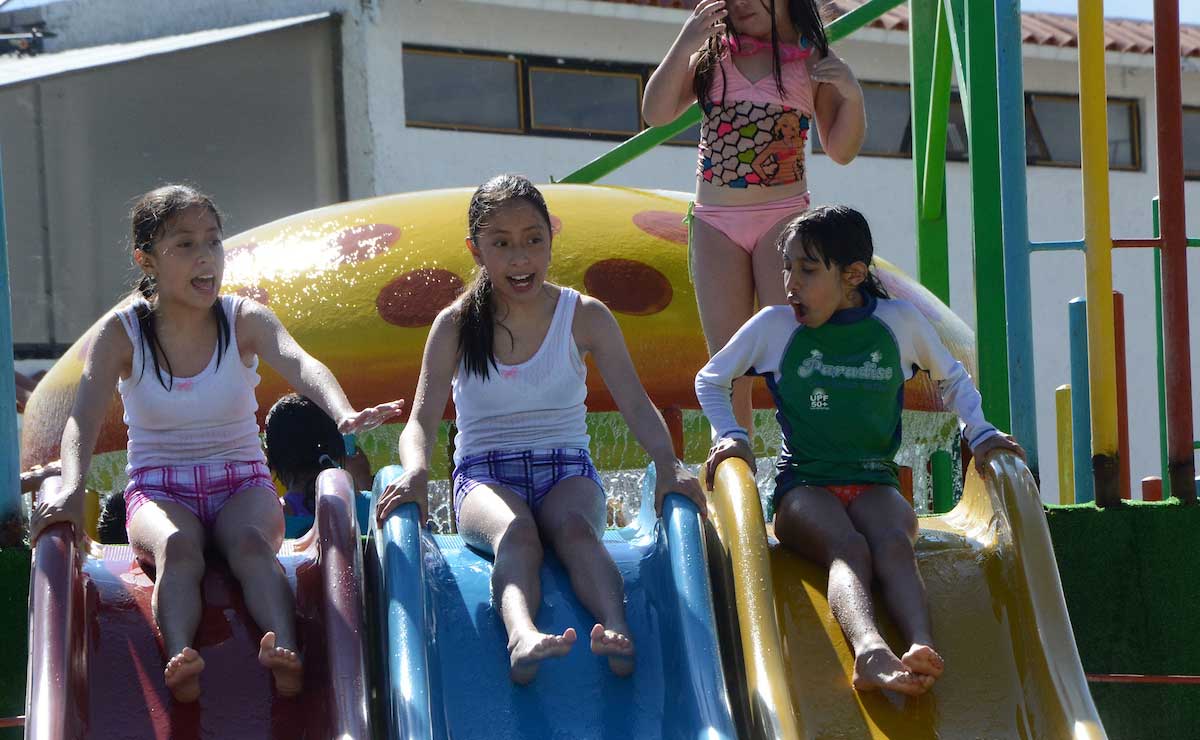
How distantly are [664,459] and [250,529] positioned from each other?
1.03 meters

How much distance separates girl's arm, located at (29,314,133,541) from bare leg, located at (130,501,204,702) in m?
0.18

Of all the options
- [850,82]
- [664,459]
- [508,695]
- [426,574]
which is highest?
[850,82]

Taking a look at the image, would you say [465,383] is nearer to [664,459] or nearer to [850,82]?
[664,459]

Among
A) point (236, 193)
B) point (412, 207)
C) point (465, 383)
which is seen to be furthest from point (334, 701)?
point (236, 193)

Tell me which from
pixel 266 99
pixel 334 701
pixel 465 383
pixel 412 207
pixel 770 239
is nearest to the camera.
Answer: pixel 334 701

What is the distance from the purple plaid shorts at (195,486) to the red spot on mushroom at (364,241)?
94.7 inches

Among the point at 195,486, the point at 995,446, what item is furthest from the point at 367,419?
the point at 995,446

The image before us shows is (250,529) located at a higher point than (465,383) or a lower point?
lower

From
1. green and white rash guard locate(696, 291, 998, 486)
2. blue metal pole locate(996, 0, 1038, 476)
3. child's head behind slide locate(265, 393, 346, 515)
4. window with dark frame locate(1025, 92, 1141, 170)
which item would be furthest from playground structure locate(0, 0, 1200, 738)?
window with dark frame locate(1025, 92, 1141, 170)

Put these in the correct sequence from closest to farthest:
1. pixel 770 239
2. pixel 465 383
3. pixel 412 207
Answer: pixel 465 383 → pixel 770 239 → pixel 412 207

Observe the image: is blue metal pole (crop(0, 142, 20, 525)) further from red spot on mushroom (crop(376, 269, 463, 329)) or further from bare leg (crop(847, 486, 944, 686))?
bare leg (crop(847, 486, 944, 686))

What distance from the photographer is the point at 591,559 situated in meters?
3.71

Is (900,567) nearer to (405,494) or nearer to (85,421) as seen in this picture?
(405,494)

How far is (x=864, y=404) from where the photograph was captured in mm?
3951
